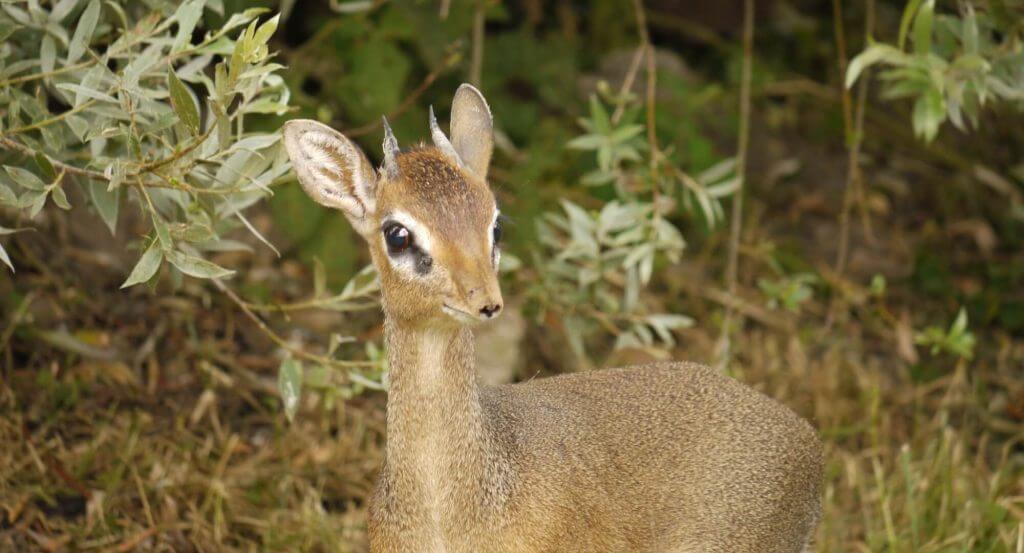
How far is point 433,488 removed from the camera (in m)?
3.35

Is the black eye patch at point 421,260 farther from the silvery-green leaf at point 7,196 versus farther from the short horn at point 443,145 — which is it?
the silvery-green leaf at point 7,196

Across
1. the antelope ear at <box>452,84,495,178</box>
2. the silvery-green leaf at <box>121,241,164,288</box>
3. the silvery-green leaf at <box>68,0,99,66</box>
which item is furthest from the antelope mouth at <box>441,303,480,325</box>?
the silvery-green leaf at <box>68,0,99,66</box>

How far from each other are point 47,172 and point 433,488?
4.02 ft

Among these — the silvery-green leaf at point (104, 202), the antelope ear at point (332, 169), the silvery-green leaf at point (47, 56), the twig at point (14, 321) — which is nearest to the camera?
the antelope ear at point (332, 169)

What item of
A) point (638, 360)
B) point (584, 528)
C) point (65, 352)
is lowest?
point (65, 352)

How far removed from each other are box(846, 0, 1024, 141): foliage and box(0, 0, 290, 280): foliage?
6.10ft

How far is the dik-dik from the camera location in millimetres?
3234

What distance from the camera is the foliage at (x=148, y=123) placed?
11.0 feet

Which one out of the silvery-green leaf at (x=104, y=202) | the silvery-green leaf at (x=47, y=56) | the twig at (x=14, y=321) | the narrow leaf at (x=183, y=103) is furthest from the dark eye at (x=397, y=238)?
the twig at (x=14, y=321)

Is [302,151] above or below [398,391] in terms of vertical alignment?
above

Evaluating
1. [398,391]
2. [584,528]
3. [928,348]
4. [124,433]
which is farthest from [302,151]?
[928,348]

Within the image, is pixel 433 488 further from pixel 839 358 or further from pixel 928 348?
pixel 928 348

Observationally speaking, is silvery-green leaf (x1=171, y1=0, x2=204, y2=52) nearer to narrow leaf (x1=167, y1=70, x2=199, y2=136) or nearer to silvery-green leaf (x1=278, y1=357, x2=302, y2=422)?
narrow leaf (x1=167, y1=70, x2=199, y2=136)

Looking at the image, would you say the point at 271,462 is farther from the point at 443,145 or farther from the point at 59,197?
the point at 443,145
